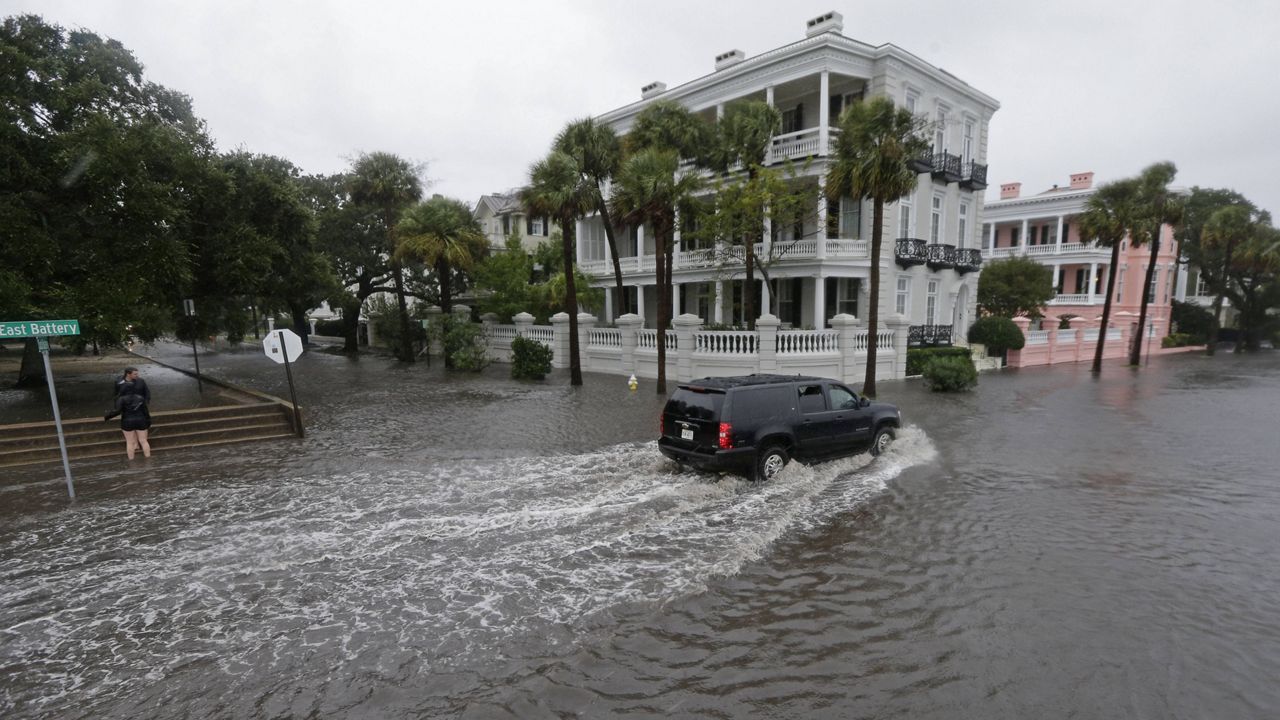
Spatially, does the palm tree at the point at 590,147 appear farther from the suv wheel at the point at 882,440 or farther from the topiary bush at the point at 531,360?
the suv wheel at the point at 882,440

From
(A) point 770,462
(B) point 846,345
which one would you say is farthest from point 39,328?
(B) point 846,345

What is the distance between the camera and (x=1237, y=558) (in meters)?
7.15

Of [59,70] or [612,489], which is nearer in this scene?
[612,489]


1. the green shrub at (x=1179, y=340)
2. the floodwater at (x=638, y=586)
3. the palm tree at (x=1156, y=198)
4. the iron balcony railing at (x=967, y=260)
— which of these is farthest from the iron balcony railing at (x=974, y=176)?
the green shrub at (x=1179, y=340)

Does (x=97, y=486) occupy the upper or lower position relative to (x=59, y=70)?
lower

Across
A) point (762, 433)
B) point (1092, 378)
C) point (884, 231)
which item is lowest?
point (1092, 378)

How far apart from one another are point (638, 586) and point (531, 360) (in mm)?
18165

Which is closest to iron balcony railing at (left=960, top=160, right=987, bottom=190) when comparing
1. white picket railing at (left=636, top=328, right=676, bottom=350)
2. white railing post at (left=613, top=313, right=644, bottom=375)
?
white picket railing at (left=636, top=328, right=676, bottom=350)

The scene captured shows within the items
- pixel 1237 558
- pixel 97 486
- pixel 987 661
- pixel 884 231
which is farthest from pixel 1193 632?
pixel 884 231

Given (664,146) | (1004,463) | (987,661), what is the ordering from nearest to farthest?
(987,661), (1004,463), (664,146)

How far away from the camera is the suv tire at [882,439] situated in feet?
38.2

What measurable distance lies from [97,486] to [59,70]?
43.6 ft

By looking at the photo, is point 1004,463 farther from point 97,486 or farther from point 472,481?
point 97,486

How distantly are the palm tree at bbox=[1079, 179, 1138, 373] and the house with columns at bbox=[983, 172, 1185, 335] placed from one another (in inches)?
463
